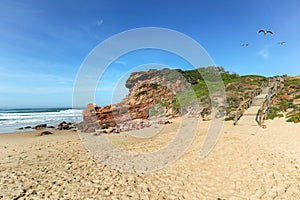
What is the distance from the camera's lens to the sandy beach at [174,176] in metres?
6.07

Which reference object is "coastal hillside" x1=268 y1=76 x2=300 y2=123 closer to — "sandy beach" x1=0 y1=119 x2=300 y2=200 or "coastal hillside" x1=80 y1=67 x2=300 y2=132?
"coastal hillside" x1=80 y1=67 x2=300 y2=132

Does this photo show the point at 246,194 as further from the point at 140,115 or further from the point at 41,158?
the point at 140,115

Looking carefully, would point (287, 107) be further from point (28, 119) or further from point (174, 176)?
point (28, 119)

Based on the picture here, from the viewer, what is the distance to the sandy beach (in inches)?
239

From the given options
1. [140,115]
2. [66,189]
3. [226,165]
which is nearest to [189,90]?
[140,115]

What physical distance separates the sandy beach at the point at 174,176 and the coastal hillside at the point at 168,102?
9.66m

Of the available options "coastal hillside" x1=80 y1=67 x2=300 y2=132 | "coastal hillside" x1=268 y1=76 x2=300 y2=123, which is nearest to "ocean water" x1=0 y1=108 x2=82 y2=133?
"coastal hillside" x1=80 y1=67 x2=300 y2=132

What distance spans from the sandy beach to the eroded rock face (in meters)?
11.3

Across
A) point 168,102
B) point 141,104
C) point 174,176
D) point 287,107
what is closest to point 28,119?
point 141,104

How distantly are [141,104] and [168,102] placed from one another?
5327mm

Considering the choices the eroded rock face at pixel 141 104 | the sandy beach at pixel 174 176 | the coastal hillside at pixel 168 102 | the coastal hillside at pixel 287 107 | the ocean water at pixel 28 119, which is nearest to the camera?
the sandy beach at pixel 174 176

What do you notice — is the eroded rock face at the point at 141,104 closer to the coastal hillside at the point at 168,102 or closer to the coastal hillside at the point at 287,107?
the coastal hillside at the point at 168,102

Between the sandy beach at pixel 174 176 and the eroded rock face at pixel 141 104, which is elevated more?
the eroded rock face at pixel 141 104

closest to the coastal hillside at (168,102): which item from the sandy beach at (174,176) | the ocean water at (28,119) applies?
the sandy beach at (174,176)
